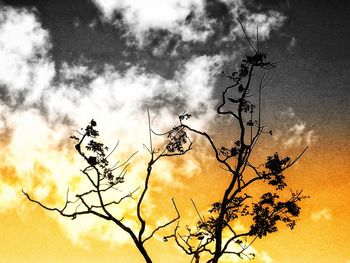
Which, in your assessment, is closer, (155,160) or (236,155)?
(236,155)

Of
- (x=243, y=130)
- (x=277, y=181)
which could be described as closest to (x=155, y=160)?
(x=243, y=130)

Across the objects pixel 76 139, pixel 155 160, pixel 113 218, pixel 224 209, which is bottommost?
pixel 113 218

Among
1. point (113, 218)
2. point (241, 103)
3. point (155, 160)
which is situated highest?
point (241, 103)

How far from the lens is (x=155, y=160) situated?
16297mm

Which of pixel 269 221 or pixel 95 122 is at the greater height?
pixel 95 122

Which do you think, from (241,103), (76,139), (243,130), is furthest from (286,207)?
(76,139)

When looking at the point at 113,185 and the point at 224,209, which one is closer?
the point at 224,209

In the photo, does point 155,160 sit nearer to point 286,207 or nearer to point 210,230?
point 210,230

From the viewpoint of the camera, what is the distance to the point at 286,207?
47.3ft

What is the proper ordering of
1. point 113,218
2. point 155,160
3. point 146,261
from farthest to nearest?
point 155,160 → point 113,218 → point 146,261

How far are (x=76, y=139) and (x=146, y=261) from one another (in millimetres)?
6125

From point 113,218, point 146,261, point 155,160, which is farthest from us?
point 155,160

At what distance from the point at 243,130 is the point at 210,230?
472 centimetres

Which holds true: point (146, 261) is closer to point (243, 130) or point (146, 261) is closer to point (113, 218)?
point (113, 218)
